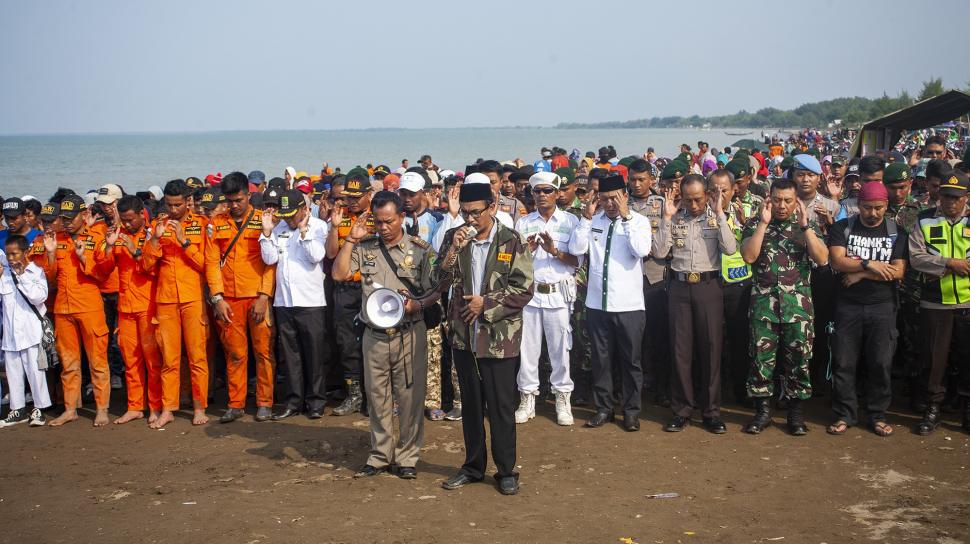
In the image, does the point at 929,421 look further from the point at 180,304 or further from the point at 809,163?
the point at 180,304

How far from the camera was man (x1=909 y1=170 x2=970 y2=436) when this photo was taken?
6.96 meters

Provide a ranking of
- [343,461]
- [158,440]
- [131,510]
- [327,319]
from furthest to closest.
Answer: [327,319] → [158,440] → [343,461] → [131,510]

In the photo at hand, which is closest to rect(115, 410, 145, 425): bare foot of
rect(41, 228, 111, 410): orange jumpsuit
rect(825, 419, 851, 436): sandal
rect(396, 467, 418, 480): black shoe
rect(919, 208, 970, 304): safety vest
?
rect(41, 228, 111, 410): orange jumpsuit

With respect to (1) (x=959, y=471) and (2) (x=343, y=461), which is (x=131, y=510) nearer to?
(2) (x=343, y=461)

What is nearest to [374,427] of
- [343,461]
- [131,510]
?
[343,461]

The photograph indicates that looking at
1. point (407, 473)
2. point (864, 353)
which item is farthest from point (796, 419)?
point (407, 473)

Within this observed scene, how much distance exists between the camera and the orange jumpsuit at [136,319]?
802 cm

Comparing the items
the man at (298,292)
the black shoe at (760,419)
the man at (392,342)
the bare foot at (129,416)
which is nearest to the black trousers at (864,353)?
the black shoe at (760,419)

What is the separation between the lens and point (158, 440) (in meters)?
7.57

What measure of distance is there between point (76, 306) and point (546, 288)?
470 centimetres

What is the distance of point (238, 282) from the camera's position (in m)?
7.94

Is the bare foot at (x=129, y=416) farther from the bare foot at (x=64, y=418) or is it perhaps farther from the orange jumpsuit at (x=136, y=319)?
the bare foot at (x=64, y=418)

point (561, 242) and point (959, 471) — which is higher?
point (561, 242)

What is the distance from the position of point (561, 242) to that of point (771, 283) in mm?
1922
